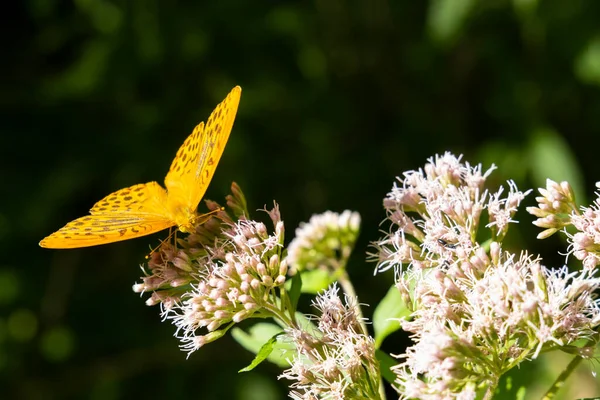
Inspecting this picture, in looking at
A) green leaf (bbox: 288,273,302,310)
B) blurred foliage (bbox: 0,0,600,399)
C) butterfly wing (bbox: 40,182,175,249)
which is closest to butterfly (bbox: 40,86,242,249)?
butterfly wing (bbox: 40,182,175,249)

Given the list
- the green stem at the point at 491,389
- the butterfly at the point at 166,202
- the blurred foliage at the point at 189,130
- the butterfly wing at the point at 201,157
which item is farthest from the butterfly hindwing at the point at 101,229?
the blurred foliage at the point at 189,130

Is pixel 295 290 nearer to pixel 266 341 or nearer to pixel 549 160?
pixel 266 341

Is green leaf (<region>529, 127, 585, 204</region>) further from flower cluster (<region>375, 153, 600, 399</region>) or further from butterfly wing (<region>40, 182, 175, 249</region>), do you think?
butterfly wing (<region>40, 182, 175, 249</region>)

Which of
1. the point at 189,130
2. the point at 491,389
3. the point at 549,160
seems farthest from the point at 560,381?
the point at 189,130

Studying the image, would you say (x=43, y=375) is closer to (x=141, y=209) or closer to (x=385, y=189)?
(x=385, y=189)

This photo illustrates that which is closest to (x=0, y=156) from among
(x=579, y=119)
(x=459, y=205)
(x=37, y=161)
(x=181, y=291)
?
(x=37, y=161)

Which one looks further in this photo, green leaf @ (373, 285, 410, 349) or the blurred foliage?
the blurred foliage
